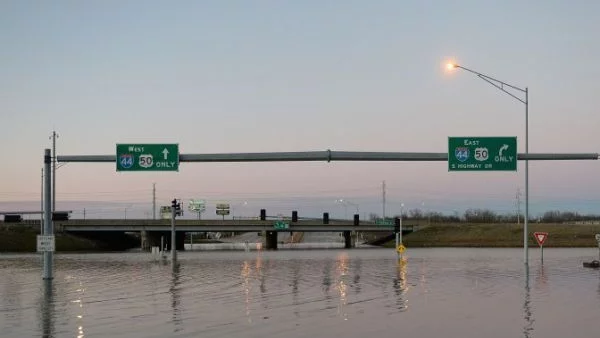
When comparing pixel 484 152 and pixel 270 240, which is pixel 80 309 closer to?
pixel 484 152

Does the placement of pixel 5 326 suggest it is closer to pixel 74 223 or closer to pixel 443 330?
pixel 443 330

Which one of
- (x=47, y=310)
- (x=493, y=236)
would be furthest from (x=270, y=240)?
(x=47, y=310)

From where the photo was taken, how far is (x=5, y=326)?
14.6 m

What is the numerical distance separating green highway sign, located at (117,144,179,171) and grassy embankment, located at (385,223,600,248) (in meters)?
69.1

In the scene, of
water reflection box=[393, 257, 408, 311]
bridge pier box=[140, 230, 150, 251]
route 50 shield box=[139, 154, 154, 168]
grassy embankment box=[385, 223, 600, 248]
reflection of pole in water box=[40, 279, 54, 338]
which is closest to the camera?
reflection of pole in water box=[40, 279, 54, 338]

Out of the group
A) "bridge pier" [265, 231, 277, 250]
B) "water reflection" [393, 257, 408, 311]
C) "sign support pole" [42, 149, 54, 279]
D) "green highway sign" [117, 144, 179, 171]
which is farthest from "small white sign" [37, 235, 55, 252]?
"bridge pier" [265, 231, 277, 250]

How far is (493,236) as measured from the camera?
349ft

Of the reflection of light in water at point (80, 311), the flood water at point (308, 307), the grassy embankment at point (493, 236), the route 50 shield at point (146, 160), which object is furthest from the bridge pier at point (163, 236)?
the reflection of light in water at point (80, 311)

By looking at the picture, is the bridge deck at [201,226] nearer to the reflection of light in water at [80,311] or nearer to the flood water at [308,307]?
the flood water at [308,307]

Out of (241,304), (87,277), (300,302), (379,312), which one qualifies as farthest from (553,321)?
(87,277)

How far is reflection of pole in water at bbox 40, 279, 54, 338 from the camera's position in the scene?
13.7 m

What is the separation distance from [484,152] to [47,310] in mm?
22099

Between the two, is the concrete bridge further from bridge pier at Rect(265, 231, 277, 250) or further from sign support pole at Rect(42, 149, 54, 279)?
sign support pole at Rect(42, 149, 54, 279)

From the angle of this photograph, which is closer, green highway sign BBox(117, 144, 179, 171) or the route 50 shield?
green highway sign BBox(117, 144, 179, 171)
